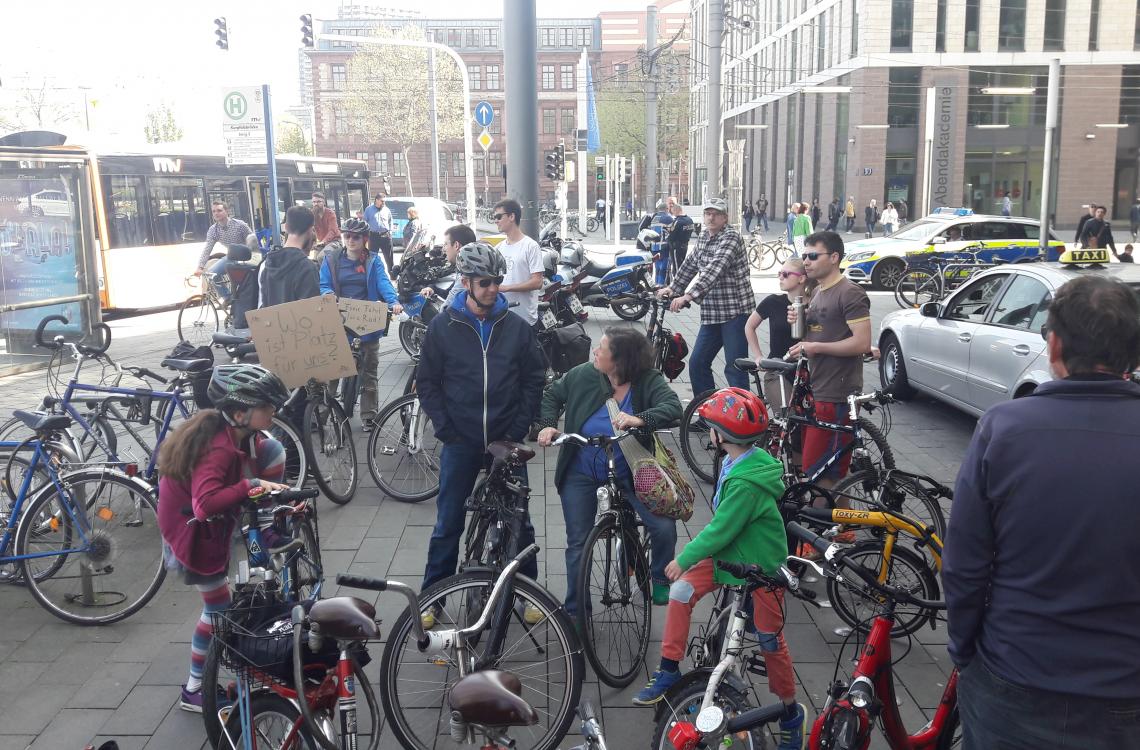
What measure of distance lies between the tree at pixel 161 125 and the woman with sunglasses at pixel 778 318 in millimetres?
59669

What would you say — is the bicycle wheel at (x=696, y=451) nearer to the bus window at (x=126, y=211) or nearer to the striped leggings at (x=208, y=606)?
the striped leggings at (x=208, y=606)

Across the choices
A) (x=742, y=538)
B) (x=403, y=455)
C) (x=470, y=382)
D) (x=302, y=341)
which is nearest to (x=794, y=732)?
(x=742, y=538)

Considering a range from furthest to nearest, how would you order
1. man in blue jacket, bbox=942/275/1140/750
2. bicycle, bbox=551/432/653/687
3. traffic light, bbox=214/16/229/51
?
traffic light, bbox=214/16/229/51, bicycle, bbox=551/432/653/687, man in blue jacket, bbox=942/275/1140/750

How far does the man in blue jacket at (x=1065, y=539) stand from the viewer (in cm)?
218

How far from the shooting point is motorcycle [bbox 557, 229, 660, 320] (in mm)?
14328

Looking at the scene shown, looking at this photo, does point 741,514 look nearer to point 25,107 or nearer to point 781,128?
point 25,107

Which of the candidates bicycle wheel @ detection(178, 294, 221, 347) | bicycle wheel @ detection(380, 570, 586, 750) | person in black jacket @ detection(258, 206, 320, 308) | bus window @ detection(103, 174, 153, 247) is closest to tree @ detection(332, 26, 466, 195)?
bus window @ detection(103, 174, 153, 247)

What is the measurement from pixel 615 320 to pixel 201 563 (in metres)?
12.0

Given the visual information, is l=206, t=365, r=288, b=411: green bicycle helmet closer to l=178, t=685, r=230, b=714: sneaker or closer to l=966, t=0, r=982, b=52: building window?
l=178, t=685, r=230, b=714: sneaker

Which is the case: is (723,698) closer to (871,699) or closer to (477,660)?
(871,699)

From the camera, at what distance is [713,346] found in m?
7.75

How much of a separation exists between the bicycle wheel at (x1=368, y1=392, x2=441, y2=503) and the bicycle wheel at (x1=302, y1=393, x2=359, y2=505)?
0.54 feet

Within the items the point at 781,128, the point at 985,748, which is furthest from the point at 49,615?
the point at 781,128

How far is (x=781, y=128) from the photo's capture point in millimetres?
58469
